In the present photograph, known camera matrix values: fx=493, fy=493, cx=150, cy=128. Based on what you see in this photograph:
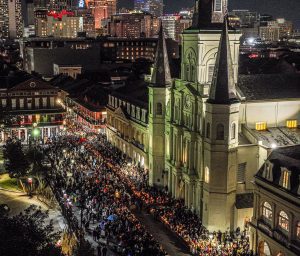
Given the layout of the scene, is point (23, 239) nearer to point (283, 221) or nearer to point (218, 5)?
point (283, 221)

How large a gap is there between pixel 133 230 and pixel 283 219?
14.1 meters

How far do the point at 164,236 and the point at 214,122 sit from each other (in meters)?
11.7

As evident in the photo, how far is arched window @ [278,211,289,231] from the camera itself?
1447 inches

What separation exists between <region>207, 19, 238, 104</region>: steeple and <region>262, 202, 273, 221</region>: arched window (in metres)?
11.3

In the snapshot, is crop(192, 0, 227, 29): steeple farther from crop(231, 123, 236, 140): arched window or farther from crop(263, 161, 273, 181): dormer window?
crop(263, 161, 273, 181): dormer window

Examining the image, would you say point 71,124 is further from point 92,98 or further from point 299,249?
point 299,249

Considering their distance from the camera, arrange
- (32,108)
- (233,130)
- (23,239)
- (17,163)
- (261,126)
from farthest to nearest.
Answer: (32,108) → (17,163) → (261,126) → (233,130) → (23,239)

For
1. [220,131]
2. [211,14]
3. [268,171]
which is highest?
[211,14]

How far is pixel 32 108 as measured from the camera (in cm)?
8575

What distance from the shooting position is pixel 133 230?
44906 mm

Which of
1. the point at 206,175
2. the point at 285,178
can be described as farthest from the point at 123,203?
the point at 285,178

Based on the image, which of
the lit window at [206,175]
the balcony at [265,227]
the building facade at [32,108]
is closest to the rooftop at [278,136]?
the lit window at [206,175]

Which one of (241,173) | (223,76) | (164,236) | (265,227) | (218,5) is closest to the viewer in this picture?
(265,227)

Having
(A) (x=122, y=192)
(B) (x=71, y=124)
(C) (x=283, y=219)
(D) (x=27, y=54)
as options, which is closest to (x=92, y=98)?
(B) (x=71, y=124)
